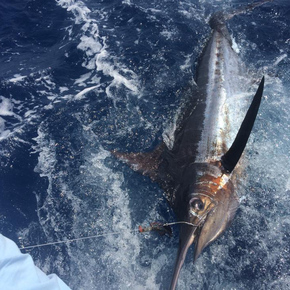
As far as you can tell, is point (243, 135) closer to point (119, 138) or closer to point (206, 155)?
point (206, 155)

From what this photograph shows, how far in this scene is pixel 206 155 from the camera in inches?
136

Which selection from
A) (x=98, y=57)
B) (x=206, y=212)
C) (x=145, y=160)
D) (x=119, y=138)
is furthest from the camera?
(x=98, y=57)

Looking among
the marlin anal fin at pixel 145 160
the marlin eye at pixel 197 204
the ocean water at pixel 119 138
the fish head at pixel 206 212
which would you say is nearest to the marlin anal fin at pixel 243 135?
the fish head at pixel 206 212

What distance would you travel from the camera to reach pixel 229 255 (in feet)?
9.75

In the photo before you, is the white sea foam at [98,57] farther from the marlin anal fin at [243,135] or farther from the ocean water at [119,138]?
the marlin anal fin at [243,135]

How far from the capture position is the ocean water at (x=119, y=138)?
302 centimetres

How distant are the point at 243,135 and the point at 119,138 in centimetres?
207

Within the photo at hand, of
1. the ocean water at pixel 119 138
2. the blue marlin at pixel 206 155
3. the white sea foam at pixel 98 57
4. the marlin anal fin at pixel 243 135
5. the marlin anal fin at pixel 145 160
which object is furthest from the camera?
the white sea foam at pixel 98 57

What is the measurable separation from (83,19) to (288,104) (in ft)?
18.7

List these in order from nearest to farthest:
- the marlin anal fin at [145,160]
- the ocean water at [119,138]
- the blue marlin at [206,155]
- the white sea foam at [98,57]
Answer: the blue marlin at [206,155] → the ocean water at [119,138] → the marlin anal fin at [145,160] → the white sea foam at [98,57]

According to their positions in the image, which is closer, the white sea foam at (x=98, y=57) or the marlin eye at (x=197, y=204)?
the marlin eye at (x=197, y=204)

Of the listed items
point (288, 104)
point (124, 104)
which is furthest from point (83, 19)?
point (288, 104)

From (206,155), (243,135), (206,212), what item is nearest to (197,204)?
(206,212)

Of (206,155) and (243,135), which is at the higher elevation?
(243,135)
